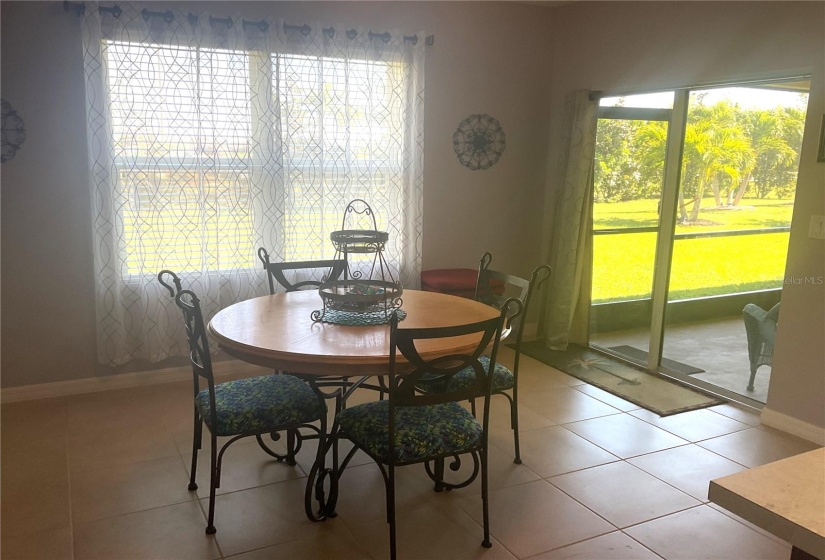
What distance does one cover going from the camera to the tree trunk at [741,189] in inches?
144

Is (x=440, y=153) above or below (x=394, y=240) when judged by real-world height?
above

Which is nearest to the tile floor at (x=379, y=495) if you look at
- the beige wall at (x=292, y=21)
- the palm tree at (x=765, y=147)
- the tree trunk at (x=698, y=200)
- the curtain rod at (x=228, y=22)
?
the beige wall at (x=292, y=21)

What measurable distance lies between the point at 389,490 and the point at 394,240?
7.98 ft

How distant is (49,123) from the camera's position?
11.2ft

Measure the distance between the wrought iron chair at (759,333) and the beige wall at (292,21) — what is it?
1.76 meters

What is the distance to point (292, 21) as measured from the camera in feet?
12.6

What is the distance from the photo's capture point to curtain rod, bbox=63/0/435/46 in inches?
129

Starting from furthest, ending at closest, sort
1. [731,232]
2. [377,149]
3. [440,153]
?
[440,153] < [377,149] < [731,232]

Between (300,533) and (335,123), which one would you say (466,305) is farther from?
(335,123)

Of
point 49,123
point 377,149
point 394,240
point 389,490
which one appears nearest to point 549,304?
point 394,240

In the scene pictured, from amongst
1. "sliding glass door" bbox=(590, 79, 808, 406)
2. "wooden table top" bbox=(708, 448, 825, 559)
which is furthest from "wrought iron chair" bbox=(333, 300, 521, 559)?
"sliding glass door" bbox=(590, 79, 808, 406)

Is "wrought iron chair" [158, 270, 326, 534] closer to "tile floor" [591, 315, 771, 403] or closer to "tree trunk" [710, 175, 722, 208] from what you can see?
"tile floor" [591, 315, 771, 403]

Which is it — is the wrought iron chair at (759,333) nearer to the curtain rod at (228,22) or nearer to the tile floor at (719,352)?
the tile floor at (719,352)

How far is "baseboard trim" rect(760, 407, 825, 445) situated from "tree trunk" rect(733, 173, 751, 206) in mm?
1226
